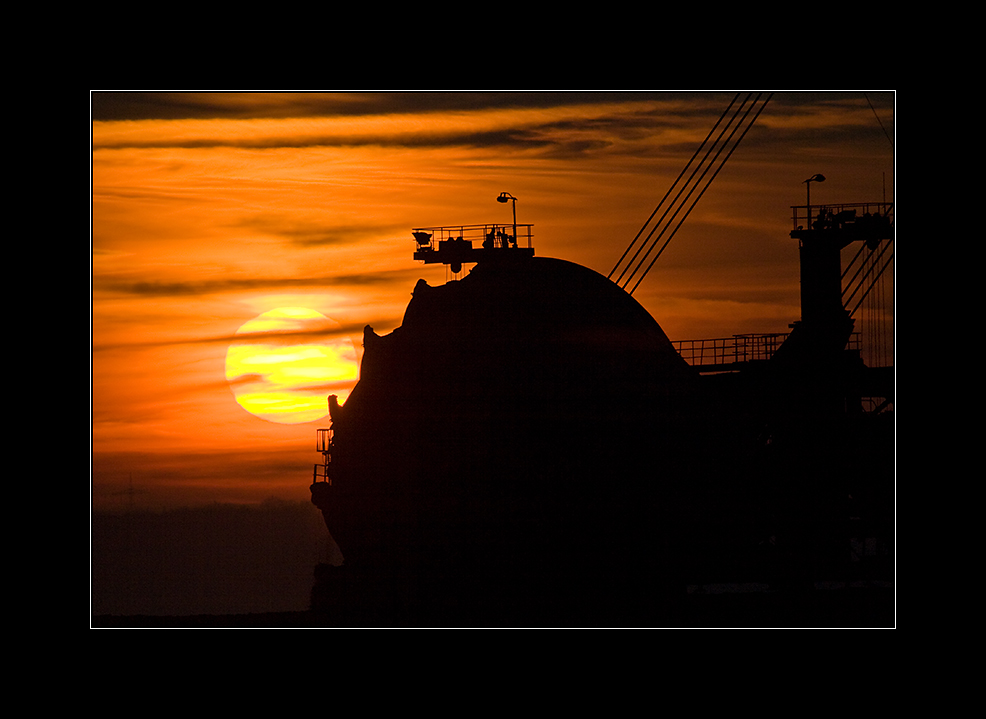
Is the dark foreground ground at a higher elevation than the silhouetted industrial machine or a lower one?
lower

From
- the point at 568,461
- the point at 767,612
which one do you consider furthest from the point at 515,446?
the point at 767,612

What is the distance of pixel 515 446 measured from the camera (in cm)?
2133

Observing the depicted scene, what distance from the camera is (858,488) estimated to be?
80.0 ft

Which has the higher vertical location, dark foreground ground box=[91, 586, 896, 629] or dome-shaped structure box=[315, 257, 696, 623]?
dome-shaped structure box=[315, 257, 696, 623]

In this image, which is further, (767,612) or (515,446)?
(767,612)

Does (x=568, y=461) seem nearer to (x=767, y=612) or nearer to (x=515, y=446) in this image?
(x=515, y=446)

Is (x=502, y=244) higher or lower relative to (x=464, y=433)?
higher

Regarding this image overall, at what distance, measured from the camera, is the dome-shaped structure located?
821 inches

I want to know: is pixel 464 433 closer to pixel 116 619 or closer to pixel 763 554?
pixel 763 554

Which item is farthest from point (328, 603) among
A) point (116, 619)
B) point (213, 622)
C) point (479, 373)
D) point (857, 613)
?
point (857, 613)

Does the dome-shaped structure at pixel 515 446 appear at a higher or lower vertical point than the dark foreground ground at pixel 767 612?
higher

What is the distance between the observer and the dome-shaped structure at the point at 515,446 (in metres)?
20.9
